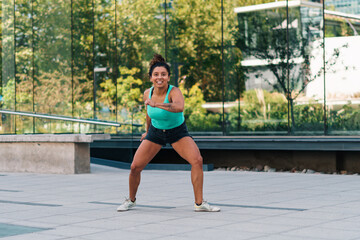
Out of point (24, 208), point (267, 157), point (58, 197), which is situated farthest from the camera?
point (267, 157)

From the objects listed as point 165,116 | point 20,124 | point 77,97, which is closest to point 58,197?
point 165,116

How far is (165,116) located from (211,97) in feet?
35.0

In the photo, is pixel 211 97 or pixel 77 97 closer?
pixel 211 97

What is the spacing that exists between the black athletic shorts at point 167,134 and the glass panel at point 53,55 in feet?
46.9

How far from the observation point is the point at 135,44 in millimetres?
20953

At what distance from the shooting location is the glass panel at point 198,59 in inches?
732

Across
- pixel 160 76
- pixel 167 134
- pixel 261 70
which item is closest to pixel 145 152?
pixel 167 134

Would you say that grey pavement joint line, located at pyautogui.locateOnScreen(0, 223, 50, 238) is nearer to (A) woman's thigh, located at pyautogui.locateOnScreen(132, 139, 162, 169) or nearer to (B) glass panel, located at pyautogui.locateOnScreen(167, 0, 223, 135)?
(A) woman's thigh, located at pyautogui.locateOnScreen(132, 139, 162, 169)

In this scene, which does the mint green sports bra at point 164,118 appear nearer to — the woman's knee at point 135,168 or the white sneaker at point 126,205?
the woman's knee at point 135,168

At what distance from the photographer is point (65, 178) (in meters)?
13.7

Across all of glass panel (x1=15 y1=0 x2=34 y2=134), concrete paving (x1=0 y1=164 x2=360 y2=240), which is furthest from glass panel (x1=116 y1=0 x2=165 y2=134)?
concrete paving (x1=0 y1=164 x2=360 y2=240)

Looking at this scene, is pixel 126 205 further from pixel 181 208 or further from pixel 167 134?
pixel 167 134

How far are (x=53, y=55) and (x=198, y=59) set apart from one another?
20.4ft

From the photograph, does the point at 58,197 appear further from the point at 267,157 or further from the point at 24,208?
the point at 267,157
